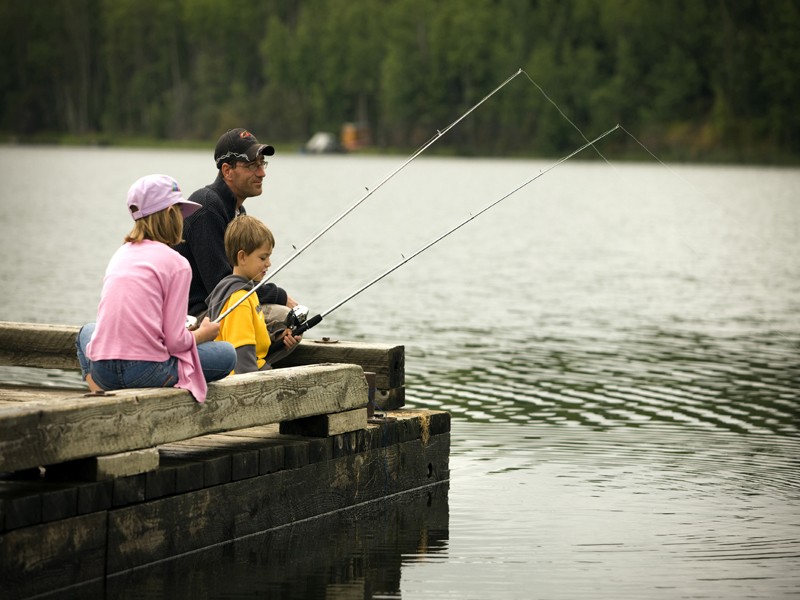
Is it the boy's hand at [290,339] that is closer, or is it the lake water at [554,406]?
the lake water at [554,406]

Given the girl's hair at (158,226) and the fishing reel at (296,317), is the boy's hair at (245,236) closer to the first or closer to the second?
the fishing reel at (296,317)

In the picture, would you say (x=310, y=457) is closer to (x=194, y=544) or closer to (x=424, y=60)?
(x=194, y=544)

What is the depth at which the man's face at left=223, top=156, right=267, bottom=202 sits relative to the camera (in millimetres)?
7246

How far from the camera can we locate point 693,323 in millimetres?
16219

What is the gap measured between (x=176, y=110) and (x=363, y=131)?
15.9 metres

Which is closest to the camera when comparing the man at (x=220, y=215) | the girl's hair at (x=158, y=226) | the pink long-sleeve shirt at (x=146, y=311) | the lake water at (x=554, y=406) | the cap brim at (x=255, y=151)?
the pink long-sleeve shirt at (x=146, y=311)

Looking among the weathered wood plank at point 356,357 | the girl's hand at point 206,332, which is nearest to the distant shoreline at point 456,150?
the weathered wood plank at point 356,357

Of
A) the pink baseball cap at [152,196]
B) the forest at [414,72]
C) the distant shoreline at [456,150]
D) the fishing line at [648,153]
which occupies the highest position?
the forest at [414,72]

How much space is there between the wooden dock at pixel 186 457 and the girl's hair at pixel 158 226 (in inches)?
23.2

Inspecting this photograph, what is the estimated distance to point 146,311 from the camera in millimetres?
5703

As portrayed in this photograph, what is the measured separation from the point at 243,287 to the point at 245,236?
0.22 m

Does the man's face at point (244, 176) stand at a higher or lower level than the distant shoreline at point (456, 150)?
lower

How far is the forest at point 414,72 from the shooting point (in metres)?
91.2

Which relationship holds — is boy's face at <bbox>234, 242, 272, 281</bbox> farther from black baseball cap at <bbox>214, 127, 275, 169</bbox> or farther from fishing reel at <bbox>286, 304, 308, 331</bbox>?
black baseball cap at <bbox>214, 127, 275, 169</bbox>
